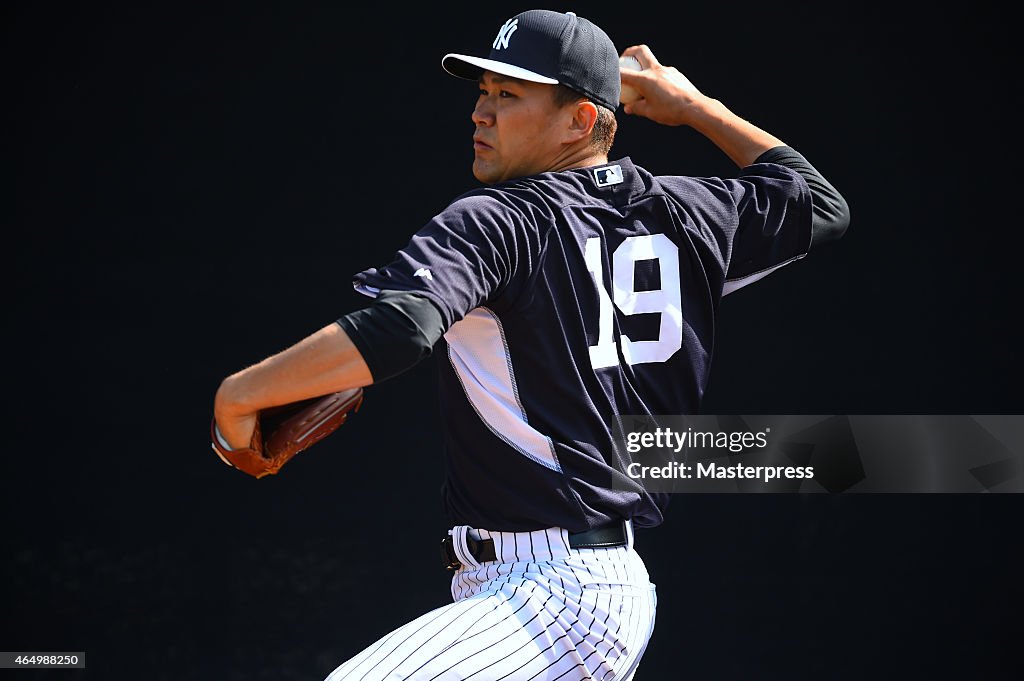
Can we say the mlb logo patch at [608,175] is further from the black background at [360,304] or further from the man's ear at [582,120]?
the black background at [360,304]

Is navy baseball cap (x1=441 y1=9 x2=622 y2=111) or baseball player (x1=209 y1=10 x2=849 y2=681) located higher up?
navy baseball cap (x1=441 y1=9 x2=622 y2=111)

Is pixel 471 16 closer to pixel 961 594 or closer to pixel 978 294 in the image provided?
pixel 978 294

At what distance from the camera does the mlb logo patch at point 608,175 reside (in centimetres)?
204

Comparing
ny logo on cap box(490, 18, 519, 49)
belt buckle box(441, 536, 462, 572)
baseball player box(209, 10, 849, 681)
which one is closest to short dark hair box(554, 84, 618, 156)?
baseball player box(209, 10, 849, 681)

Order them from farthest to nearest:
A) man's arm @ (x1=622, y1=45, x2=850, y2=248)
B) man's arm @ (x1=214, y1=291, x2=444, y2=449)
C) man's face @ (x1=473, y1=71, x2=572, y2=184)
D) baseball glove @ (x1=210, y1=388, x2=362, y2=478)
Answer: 1. man's arm @ (x1=622, y1=45, x2=850, y2=248)
2. man's face @ (x1=473, y1=71, x2=572, y2=184)
3. baseball glove @ (x1=210, y1=388, x2=362, y2=478)
4. man's arm @ (x1=214, y1=291, x2=444, y2=449)

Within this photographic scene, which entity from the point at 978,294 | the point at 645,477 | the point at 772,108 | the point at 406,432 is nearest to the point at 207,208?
the point at 406,432

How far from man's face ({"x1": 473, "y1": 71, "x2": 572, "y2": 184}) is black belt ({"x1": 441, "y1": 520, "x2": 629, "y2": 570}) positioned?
59cm

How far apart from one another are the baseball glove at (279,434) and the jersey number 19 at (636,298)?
425 millimetres

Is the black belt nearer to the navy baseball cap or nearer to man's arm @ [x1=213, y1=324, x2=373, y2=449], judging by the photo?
man's arm @ [x1=213, y1=324, x2=373, y2=449]

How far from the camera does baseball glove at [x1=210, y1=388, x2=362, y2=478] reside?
1790 mm

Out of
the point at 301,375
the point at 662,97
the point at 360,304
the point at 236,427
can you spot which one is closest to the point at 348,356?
the point at 301,375

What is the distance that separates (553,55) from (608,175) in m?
0.21

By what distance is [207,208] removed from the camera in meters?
3.53

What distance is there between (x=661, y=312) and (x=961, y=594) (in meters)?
2.11
